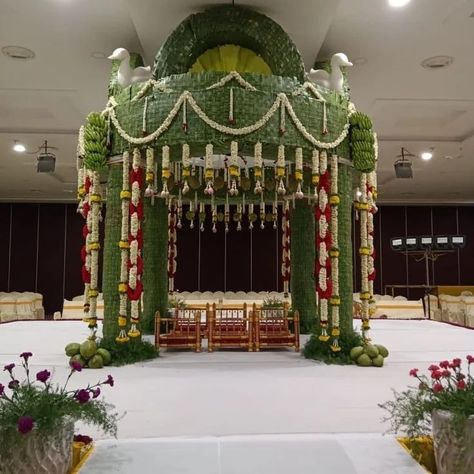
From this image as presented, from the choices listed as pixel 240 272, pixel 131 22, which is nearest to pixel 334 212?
pixel 131 22

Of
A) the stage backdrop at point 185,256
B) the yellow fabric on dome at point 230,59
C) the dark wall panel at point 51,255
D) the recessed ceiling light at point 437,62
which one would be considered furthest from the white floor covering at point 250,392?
the dark wall panel at point 51,255

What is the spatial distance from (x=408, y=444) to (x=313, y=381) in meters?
1.75

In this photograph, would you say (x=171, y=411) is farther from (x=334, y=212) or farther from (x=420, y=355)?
(x=420, y=355)

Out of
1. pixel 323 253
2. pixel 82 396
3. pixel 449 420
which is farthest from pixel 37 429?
pixel 323 253

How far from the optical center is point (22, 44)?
6.06m

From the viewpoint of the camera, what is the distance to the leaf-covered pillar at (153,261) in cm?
713

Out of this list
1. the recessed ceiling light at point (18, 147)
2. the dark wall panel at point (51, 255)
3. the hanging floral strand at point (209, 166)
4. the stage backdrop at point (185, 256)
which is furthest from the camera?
the dark wall panel at point (51, 255)

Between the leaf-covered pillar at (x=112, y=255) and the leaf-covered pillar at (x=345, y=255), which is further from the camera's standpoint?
the leaf-covered pillar at (x=345, y=255)

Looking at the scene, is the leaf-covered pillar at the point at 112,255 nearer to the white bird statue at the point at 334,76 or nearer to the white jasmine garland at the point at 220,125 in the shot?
the white jasmine garland at the point at 220,125

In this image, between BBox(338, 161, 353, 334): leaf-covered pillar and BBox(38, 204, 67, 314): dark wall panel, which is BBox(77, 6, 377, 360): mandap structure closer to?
BBox(338, 161, 353, 334): leaf-covered pillar

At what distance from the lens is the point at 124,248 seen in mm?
5137

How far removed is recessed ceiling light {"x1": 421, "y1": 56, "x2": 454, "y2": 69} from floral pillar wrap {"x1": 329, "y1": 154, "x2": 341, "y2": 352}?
2314 millimetres

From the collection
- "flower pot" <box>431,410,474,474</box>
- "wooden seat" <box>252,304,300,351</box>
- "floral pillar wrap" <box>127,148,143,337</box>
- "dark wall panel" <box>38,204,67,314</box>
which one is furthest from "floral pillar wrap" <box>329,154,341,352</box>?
"dark wall panel" <box>38,204,67,314</box>

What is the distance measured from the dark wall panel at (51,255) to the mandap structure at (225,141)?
12488 millimetres
